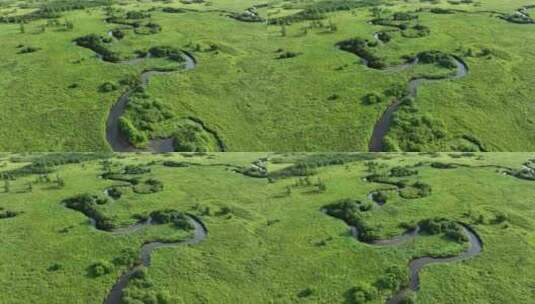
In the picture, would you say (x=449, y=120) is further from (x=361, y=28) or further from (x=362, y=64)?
(x=361, y=28)

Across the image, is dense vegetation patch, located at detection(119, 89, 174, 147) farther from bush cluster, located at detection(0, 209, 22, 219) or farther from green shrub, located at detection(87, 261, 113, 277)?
green shrub, located at detection(87, 261, 113, 277)

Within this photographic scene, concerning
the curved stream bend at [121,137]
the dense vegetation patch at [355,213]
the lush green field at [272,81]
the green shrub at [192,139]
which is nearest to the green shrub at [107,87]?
the lush green field at [272,81]

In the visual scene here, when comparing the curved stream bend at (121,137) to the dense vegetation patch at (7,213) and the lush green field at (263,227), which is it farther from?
the dense vegetation patch at (7,213)

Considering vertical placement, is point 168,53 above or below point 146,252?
above

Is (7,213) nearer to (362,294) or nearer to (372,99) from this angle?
(362,294)

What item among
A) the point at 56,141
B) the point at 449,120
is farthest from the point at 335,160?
the point at 56,141

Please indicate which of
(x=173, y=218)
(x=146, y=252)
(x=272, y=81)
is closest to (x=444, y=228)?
(x=173, y=218)
